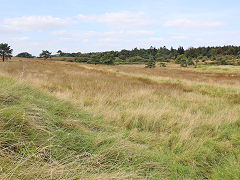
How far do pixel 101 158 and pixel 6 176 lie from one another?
1262mm

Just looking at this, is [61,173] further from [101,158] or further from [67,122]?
[67,122]

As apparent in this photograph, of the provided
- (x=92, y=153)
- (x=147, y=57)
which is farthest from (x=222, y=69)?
(x=92, y=153)

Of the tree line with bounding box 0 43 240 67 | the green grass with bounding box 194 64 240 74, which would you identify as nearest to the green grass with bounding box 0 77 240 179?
the green grass with bounding box 194 64 240 74

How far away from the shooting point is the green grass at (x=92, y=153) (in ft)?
6.52

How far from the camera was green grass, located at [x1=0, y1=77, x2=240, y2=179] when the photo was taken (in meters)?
1.99

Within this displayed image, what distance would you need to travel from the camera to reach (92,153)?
267 cm

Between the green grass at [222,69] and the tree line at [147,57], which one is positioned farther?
the tree line at [147,57]

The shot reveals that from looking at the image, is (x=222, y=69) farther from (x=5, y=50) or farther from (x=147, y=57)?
(x=5, y=50)

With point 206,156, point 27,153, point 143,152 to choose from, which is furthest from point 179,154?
point 27,153

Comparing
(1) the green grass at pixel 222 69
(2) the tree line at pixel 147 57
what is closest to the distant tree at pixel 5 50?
(2) the tree line at pixel 147 57

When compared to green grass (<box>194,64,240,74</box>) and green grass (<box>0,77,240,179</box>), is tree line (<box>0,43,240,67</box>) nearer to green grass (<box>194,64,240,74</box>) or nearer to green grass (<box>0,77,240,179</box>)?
green grass (<box>194,64,240,74</box>)

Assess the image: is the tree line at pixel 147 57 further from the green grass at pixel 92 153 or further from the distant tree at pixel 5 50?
the green grass at pixel 92 153

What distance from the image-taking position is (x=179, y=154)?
318 centimetres

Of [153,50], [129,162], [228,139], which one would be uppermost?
[153,50]
